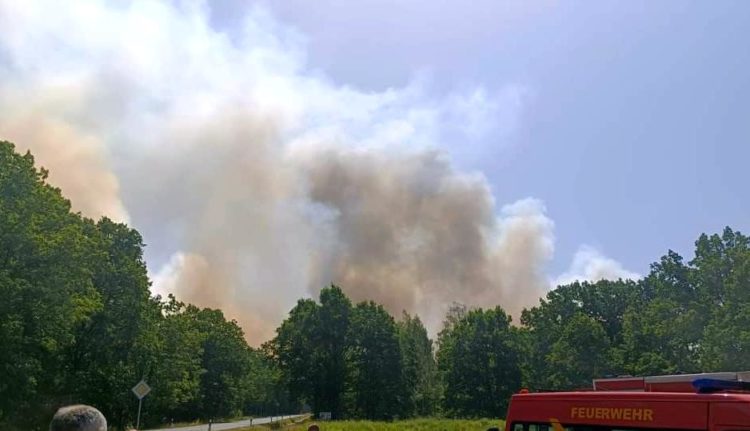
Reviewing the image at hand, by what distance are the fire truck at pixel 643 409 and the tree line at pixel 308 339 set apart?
2710 centimetres

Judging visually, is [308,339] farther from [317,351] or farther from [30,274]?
[30,274]

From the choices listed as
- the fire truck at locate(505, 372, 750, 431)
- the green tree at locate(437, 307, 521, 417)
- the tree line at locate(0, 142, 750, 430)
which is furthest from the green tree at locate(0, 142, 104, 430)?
the green tree at locate(437, 307, 521, 417)

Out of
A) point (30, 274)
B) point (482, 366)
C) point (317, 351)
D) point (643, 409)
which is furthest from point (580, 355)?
point (643, 409)

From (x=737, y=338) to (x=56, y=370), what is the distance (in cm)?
4226

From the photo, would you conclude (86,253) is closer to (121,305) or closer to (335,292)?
(121,305)

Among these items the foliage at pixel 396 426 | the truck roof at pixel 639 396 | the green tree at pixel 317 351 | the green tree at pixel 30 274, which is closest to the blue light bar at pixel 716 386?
the truck roof at pixel 639 396

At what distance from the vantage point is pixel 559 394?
27.7ft

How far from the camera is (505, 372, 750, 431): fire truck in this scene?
20.1ft

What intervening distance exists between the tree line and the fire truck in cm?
2710

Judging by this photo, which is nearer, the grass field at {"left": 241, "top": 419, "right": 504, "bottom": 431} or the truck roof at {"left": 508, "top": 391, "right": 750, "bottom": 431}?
the truck roof at {"left": 508, "top": 391, "right": 750, "bottom": 431}

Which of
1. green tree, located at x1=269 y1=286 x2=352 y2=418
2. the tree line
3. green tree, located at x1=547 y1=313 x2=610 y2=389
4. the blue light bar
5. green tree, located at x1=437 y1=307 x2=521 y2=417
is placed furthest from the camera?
green tree, located at x1=269 y1=286 x2=352 y2=418

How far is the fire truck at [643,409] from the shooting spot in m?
6.14

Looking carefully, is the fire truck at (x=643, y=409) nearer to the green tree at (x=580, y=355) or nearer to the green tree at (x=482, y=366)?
the green tree at (x=580, y=355)

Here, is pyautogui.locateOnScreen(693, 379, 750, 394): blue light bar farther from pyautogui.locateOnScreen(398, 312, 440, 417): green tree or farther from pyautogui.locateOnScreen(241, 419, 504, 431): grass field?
pyautogui.locateOnScreen(398, 312, 440, 417): green tree
